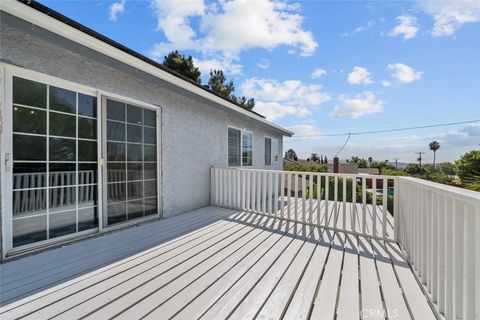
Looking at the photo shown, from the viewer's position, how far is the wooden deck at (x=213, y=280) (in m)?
1.54

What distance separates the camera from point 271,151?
9023 mm

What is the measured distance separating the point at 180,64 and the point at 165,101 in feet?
28.0

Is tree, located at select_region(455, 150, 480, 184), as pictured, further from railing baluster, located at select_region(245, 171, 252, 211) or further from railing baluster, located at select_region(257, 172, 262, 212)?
railing baluster, located at select_region(245, 171, 252, 211)

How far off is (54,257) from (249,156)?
218 inches

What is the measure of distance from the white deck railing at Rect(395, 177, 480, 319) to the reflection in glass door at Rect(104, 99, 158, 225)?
377 centimetres

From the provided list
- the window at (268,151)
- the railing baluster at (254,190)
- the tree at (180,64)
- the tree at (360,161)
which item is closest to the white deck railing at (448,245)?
the railing baluster at (254,190)

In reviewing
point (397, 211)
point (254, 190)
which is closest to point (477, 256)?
point (397, 211)

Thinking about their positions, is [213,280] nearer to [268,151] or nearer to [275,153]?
[268,151]

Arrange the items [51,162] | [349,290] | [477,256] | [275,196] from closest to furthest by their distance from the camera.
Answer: [477,256] < [349,290] < [51,162] < [275,196]

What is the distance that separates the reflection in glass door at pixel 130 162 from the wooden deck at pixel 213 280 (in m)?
0.53

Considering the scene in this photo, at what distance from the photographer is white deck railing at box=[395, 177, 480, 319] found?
1139mm

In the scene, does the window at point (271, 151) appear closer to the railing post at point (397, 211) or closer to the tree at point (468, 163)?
the railing post at point (397, 211)

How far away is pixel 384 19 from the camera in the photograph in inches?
210

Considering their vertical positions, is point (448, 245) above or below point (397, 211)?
above
